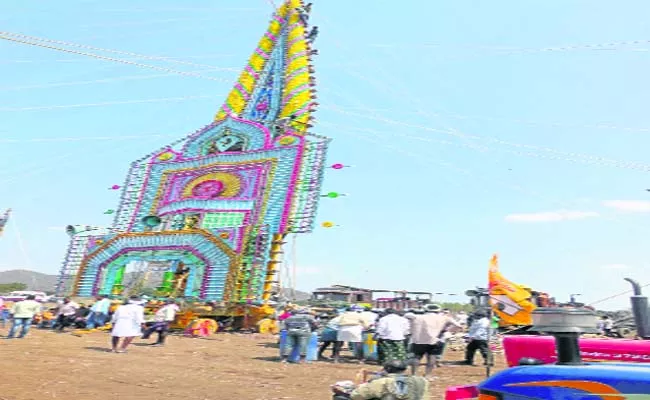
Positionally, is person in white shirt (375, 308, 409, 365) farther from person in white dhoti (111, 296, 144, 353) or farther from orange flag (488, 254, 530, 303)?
orange flag (488, 254, 530, 303)

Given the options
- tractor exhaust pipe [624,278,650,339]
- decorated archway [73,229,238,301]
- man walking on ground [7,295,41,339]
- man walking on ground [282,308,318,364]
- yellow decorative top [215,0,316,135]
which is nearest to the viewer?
tractor exhaust pipe [624,278,650,339]

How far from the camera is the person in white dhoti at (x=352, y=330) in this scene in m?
13.9

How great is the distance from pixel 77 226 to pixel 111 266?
4.24 metres

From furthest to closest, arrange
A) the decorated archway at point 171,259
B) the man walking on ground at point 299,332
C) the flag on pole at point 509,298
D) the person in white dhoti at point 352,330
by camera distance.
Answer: the decorated archway at point 171,259, the flag on pole at point 509,298, the person in white dhoti at point 352,330, the man walking on ground at point 299,332

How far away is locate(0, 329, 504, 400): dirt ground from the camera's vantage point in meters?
8.52

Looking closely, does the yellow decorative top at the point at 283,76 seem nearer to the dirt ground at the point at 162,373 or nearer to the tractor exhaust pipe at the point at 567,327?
the dirt ground at the point at 162,373

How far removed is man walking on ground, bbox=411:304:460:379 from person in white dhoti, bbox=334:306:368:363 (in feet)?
8.84

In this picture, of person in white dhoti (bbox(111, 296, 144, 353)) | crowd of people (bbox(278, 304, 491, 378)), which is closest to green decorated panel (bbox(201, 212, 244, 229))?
person in white dhoti (bbox(111, 296, 144, 353))

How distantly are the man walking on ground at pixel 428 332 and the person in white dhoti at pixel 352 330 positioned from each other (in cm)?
270

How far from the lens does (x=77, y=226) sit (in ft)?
107

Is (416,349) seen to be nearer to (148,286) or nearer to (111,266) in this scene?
(111,266)

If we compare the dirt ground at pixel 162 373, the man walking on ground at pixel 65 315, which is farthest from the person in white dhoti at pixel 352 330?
the man walking on ground at pixel 65 315

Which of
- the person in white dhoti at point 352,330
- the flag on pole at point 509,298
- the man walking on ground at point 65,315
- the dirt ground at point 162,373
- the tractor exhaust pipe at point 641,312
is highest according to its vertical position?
the flag on pole at point 509,298

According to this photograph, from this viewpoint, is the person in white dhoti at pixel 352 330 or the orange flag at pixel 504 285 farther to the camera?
the orange flag at pixel 504 285
